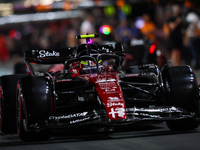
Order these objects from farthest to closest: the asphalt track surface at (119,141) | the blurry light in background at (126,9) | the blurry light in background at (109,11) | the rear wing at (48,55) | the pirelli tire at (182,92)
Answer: the blurry light in background at (109,11)
the blurry light in background at (126,9)
the rear wing at (48,55)
the pirelli tire at (182,92)
the asphalt track surface at (119,141)

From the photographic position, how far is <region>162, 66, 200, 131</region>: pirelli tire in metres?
6.69

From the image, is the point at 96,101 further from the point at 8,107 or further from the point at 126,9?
the point at 126,9

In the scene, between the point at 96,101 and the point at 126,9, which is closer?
the point at 96,101

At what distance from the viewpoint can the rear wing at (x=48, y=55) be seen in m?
8.42

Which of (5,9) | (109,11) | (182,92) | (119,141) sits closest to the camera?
(119,141)

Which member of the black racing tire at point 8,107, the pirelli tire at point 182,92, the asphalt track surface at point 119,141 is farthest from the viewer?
the black racing tire at point 8,107

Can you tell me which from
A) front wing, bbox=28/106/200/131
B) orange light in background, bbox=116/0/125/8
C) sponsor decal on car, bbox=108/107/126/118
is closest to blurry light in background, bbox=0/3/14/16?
orange light in background, bbox=116/0/125/8

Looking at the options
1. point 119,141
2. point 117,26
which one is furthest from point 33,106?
point 117,26

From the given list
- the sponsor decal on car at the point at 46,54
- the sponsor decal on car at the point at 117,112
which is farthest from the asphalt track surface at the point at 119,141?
the sponsor decal on car at the point at 46,54

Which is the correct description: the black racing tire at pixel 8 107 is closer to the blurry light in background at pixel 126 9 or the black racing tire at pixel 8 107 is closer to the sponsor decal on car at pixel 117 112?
the sponsor decal on car at pixel 117 112

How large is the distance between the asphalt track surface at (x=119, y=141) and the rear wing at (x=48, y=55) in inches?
64.8

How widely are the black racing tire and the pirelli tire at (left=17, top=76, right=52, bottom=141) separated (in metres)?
0.57

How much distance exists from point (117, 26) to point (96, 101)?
571 inches

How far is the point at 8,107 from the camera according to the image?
7.08 meters
